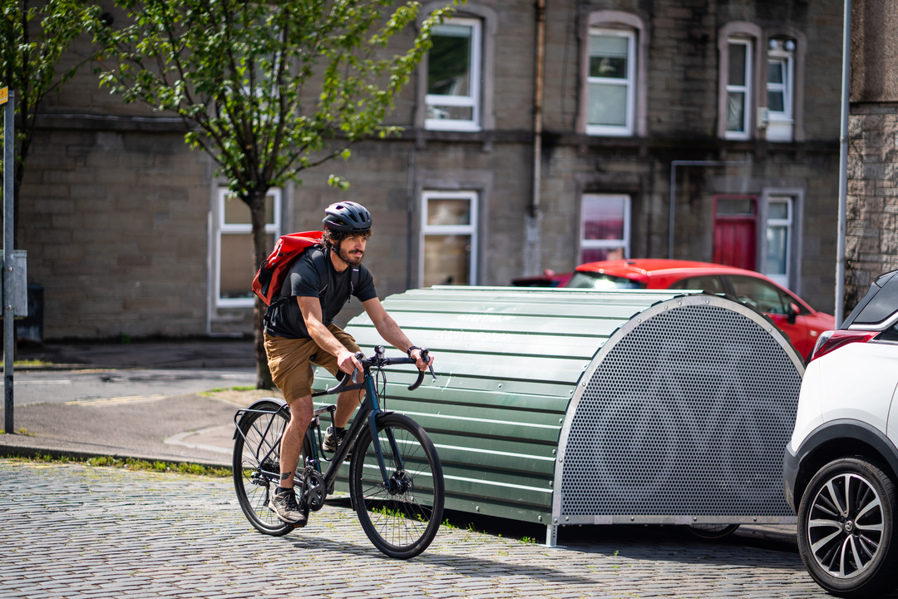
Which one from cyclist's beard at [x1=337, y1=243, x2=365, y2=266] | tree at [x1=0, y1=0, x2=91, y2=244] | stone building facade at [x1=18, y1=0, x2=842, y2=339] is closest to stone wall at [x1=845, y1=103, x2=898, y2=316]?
cyclist's beard at [x1=337, y1=243, x2=365, y2=266]

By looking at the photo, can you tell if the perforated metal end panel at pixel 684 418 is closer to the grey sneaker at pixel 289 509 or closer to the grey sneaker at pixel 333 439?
the grey sneaker at pixel 333 439

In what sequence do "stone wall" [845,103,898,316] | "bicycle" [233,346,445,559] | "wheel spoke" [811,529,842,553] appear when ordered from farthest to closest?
1. "stone wall" [845,103,898,316]
2. "bicycle" [233,346,445,559]
3. "wheel spoke" [811,529,842,553]

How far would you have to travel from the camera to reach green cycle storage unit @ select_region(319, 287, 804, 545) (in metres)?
6.91

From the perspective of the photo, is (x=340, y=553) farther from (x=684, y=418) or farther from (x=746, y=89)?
(x=746, y=89)

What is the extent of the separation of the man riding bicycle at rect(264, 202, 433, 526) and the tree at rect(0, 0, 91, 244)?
757 centimetres

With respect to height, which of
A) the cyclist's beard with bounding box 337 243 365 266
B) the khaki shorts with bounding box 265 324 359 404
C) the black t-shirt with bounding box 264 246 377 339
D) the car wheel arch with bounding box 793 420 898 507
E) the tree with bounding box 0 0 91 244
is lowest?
the car wheel arch with bounding box 793 420 898 507

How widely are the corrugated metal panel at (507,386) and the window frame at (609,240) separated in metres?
16.2

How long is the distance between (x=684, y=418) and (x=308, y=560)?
8.34 feet

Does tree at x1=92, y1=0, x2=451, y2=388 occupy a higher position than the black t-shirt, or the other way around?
tree at x1=92, y1=0, x2=451, y2=388

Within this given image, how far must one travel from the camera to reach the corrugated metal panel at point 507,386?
273 inches

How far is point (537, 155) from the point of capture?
23328 millimetres

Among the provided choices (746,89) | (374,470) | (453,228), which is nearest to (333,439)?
(374,470)

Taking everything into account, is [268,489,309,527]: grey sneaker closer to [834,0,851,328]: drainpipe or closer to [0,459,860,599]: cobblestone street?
[0,459,860,599]: cobblestone street

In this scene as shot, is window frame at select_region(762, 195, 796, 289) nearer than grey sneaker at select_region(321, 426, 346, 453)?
No
